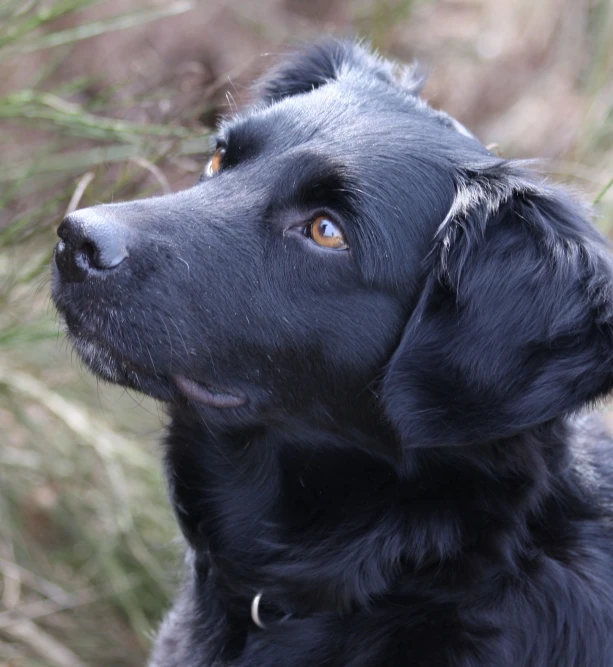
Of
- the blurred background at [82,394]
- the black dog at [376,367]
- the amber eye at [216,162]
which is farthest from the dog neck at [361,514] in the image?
the amber eye at [216,162]

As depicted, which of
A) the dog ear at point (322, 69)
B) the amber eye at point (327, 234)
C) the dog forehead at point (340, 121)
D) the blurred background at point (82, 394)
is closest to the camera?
the amber eye at point (327, 234)

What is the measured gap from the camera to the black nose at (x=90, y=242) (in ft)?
6.83

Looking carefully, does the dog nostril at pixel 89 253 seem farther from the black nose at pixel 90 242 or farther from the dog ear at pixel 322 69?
the dog ear at pixel 322 69

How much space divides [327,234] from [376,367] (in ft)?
1.18

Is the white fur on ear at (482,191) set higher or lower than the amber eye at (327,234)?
higher

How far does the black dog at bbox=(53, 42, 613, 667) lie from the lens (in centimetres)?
208

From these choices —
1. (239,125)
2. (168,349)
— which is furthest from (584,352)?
(239,125)

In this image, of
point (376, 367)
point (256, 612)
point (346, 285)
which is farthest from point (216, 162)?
point (256, 612)

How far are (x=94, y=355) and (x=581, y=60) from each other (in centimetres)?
551

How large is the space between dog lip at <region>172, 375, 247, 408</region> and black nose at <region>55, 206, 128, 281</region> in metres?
0.34

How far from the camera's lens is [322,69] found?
3127 millimetres

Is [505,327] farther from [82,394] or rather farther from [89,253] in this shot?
[82,394]

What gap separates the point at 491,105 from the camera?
7.10 metres

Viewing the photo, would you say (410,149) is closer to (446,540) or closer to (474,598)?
(446,540)
